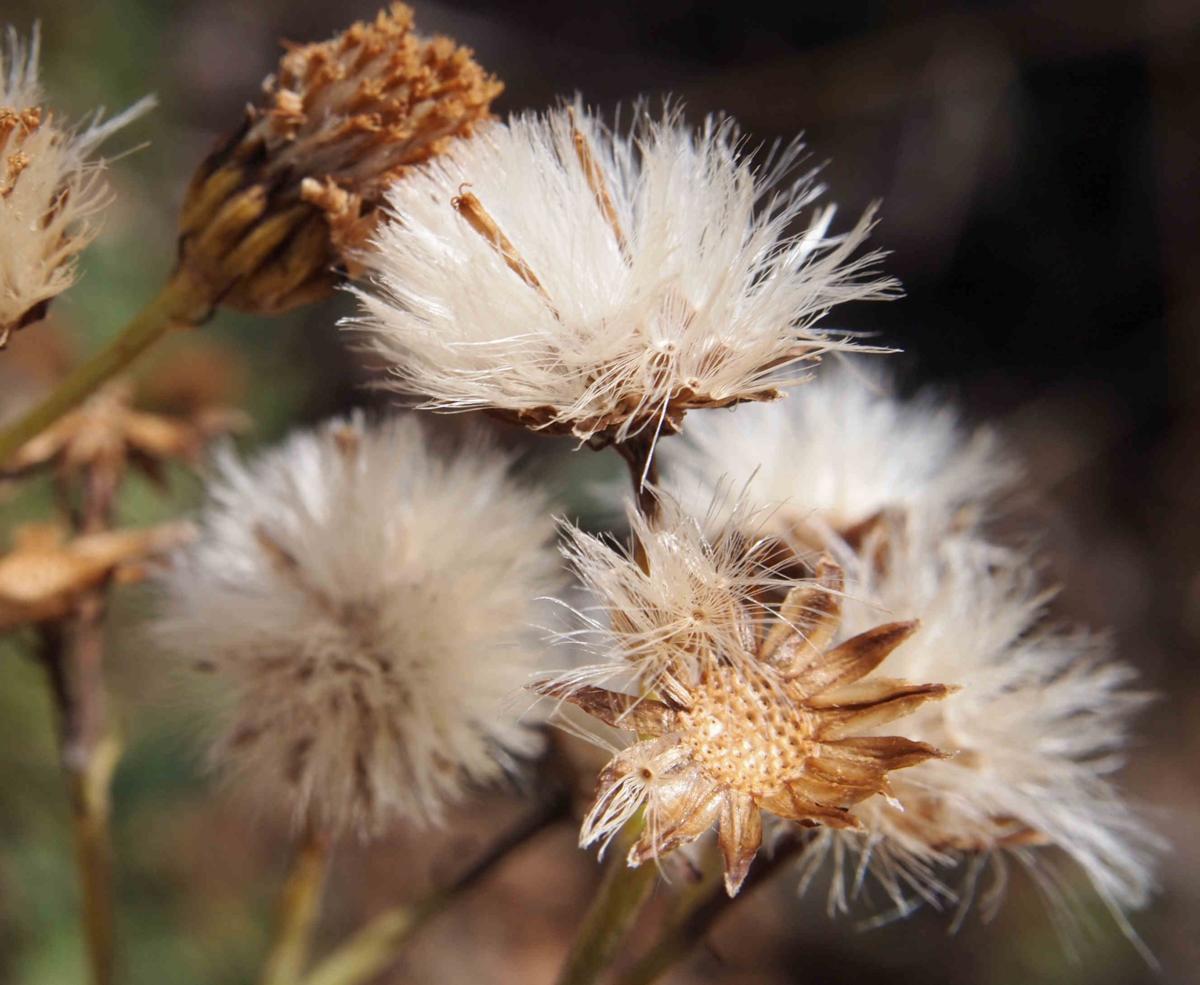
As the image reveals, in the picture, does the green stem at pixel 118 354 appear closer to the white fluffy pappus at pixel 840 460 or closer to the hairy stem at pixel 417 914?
the white fluffy pappus at pixel 840 460

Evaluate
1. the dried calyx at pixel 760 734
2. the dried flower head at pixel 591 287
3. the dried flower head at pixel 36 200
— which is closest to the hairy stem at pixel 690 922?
the dried calyx at pixel 760 734

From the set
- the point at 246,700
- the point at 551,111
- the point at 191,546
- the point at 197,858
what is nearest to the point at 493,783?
the point at 246,700

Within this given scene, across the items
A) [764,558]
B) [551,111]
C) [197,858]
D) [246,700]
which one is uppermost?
[551,111]

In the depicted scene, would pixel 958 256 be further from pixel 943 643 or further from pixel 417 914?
pixel 417 914

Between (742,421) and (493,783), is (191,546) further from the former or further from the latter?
(742,421)

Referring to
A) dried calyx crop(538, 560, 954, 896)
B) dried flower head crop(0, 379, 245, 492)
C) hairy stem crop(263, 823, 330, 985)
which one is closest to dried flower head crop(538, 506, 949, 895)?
dried calyx crop(538, 560, 954, 896)

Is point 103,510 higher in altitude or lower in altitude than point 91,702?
higher

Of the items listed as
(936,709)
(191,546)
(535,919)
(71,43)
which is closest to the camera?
(936,709)
